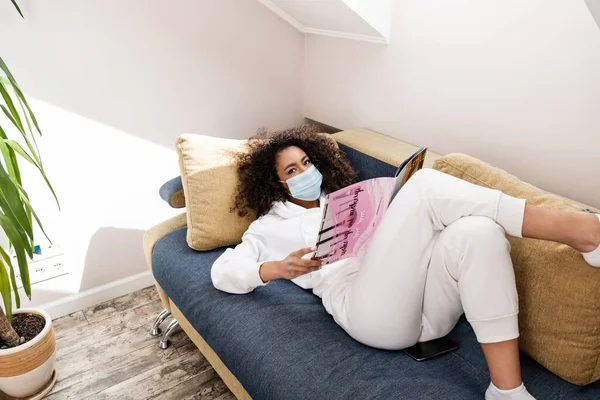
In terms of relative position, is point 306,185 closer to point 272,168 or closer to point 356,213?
point 272,168

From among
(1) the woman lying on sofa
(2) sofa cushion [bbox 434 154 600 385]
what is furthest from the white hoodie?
(2) sofa cushion [bbox 434 154 600 385]

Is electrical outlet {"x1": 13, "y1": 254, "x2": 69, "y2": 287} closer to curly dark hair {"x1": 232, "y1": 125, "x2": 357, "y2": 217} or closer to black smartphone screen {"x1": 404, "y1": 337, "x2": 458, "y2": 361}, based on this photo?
curly dark hair {"x1": 232, "y1": 125, "x2": 357, "y2": 217}

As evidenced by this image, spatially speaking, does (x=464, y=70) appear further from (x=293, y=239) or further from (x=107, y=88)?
(x=107, y=88)

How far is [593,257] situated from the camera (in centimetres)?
113

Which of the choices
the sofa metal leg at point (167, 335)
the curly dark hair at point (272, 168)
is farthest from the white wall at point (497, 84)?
the sofa metal leg at point (167, 335)

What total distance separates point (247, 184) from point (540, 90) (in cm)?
103

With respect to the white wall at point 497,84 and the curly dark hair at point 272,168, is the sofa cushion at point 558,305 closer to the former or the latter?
the white wall at point 497,84

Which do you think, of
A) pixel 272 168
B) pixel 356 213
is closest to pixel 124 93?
pixel 272 168

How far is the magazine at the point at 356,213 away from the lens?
1.25 meters

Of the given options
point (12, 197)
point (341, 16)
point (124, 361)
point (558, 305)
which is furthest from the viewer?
point (341, 16)

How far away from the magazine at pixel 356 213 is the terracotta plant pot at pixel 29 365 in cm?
105

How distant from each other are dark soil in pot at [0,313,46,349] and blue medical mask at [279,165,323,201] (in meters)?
1.03

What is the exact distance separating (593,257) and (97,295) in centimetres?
195

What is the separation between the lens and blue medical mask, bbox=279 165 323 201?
1695 millimetres
